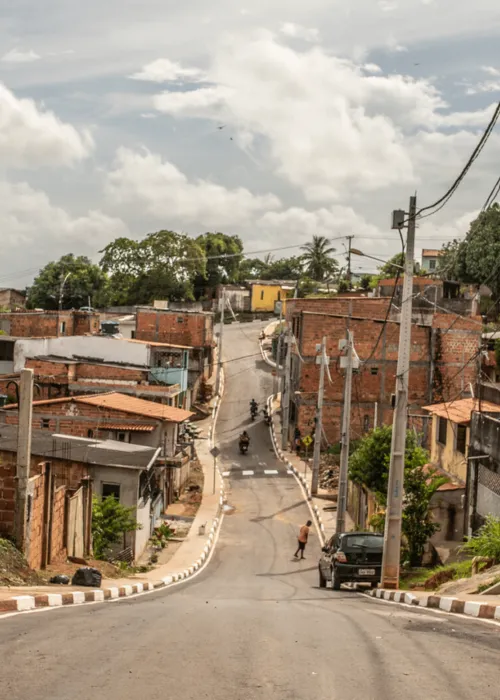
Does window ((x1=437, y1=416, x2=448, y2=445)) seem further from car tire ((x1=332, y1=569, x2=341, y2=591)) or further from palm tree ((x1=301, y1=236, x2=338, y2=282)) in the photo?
palm tree ((x1=301, y1=236, x2=338, y2=282))

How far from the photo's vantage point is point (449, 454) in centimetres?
2992

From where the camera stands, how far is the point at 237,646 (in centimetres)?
809

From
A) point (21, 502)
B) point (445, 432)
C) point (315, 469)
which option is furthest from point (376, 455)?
point (21, 502)

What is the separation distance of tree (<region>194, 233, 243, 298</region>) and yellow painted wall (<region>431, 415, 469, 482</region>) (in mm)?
69753

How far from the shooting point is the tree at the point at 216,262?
103312 mm

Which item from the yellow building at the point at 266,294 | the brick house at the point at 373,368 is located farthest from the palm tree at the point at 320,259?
the brick house at the point at 373,368

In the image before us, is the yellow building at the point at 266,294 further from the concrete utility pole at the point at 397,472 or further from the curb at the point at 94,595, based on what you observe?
the concrete utility pole at the point at 397,472

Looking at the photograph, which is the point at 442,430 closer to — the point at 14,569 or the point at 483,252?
the point at 14,569

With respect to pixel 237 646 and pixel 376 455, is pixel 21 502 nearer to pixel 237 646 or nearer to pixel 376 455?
pixel 237 646

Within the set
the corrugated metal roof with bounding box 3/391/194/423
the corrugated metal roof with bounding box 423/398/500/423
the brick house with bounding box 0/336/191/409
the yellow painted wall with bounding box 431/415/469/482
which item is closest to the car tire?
the corrugated metal roof with bounding box 423/398/500/423

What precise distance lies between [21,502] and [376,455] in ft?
50.7

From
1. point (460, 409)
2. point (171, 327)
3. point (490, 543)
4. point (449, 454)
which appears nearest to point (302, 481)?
point (449, 454)

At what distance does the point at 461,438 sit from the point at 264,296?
74737mm

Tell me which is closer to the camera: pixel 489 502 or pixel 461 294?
pixel 489 502
